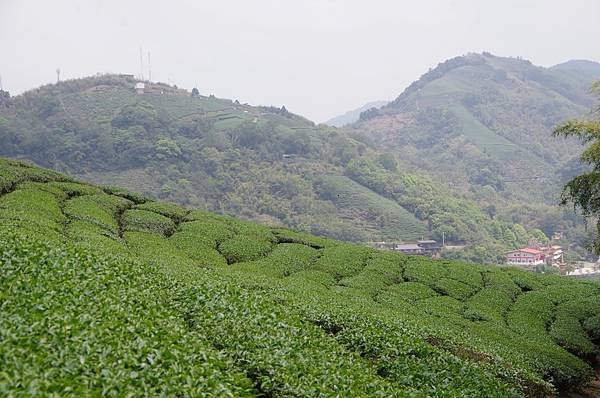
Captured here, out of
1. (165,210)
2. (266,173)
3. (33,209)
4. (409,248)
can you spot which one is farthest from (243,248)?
(266,173)

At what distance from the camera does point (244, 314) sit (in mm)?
14141

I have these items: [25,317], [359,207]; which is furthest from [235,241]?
[359,207]

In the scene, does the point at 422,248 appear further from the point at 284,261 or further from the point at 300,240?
the point at 284,261

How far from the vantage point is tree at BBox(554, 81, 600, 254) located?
75.7 feet

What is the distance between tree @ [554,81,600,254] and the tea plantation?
6935 millimetres

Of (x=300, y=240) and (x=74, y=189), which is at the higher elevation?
(x=74, y=189)

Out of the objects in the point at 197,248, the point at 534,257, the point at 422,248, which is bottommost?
the point at 534,257

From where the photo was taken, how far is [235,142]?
16075 cm

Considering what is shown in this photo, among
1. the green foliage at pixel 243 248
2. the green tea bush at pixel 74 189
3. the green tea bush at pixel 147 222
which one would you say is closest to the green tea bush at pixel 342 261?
the green foliage at pixel 243 248

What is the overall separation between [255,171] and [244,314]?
133m

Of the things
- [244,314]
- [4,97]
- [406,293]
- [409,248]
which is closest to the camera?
[244,314]

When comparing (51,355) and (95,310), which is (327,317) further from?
(51,355)

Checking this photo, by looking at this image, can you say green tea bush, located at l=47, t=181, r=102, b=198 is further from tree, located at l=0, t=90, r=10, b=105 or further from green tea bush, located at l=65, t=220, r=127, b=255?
tree, located at l=0, t=90, r=10, b=105

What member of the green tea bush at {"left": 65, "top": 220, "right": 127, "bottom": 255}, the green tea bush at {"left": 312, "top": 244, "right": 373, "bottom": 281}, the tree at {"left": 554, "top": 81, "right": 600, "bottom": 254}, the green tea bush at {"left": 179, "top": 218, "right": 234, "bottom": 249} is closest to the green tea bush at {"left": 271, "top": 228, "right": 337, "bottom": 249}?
the green tea bush at {"left": 312, "top": 244, "right": 373, "bottom": 281}
